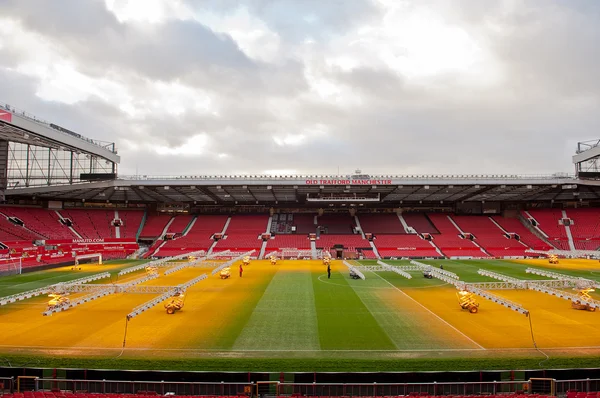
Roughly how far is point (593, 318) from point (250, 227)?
5879 cm

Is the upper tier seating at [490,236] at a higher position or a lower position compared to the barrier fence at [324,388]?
higher

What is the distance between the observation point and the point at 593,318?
827 inches

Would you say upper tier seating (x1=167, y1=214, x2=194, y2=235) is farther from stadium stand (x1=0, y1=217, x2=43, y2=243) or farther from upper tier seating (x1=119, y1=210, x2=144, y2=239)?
stadium stand (x1=0, y1=217, x2=43, y2=243)

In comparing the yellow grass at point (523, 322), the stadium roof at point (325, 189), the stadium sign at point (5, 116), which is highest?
the stadium sign at point (5, 116)

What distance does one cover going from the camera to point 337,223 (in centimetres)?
7469

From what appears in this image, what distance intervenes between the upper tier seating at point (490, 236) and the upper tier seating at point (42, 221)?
69.2 metres

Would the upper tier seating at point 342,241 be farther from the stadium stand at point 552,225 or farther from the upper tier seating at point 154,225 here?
the stadium stand at point 552,225

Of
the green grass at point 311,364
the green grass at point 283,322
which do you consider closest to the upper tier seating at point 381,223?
the green grass at point 283,322

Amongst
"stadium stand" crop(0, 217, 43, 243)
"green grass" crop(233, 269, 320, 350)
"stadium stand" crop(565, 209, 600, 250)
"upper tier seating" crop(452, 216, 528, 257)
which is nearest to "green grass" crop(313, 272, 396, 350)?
"green grass" crop(233, 269, 320, 350)

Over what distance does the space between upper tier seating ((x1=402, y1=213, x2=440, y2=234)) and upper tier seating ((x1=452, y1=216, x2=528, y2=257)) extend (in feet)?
18.1

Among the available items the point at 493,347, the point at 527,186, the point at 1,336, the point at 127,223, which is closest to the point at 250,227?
the point at 127,223

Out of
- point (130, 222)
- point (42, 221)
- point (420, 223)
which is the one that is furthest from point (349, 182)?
point (42, 221)

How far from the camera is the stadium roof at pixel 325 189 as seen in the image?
193 ft

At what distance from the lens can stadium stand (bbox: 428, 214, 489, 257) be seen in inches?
2453
